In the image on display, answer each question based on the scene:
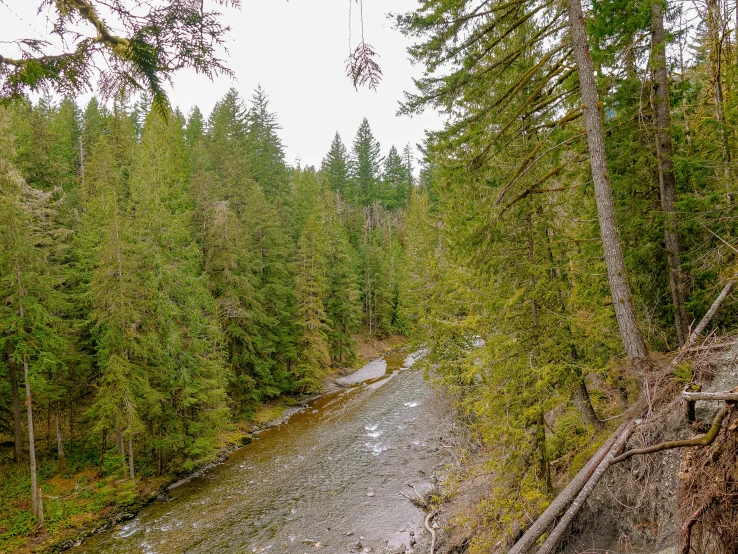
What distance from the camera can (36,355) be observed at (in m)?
14.6

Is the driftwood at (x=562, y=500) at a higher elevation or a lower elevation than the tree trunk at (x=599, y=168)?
lower

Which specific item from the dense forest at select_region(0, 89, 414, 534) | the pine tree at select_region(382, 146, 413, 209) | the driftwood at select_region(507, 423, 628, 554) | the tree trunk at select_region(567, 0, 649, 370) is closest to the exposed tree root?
the driftwood at select_region(507, 423, 628, 554)

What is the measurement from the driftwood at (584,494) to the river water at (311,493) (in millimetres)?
7892

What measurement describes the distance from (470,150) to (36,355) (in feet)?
54.4

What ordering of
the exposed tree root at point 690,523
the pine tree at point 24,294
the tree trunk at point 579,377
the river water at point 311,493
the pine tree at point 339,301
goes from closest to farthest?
the exposed tree root at point 690,523 → the tree trunk at point 579,377 → the river water at point 311,493 → the pine tree at point 24,294 → the pine tree at point 339,301

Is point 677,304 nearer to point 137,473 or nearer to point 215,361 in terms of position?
point 215,361

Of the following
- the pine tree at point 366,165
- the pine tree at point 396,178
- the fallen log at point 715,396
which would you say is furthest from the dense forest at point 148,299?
the pine tree at point 396,178

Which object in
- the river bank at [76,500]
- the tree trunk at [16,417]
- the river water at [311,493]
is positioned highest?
the tree trunk at [16,417]

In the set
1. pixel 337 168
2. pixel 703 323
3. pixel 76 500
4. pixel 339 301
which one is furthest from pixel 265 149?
pixel 703 323

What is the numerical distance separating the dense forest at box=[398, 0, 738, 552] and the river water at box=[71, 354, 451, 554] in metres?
5.74

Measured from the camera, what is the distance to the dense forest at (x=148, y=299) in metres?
14.7

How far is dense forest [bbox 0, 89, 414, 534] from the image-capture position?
48.3 feet

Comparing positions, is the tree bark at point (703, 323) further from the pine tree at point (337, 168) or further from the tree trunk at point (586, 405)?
the pine tree at point (337, 168)

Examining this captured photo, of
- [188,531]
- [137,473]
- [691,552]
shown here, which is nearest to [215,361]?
[137,473]
